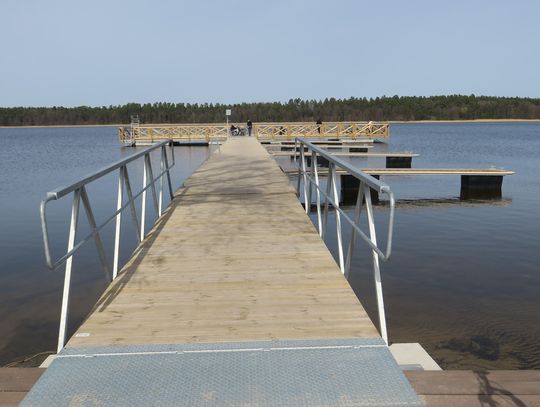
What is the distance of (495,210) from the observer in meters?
12.7

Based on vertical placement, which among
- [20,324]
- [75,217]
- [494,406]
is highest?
[75,217]

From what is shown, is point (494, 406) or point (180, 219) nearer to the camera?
point (494, 406)

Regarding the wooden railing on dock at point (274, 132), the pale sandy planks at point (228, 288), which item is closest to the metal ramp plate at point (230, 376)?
the pale sandy planks at point (228, 288)

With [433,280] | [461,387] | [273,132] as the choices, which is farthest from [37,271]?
[273,132]

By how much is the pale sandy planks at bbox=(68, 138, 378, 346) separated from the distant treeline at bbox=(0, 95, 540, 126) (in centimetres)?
11175

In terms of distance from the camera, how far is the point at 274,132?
37.9 metres

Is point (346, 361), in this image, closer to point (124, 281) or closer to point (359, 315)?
point (359, 315)

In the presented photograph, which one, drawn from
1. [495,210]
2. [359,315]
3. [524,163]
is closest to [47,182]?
[495,210]

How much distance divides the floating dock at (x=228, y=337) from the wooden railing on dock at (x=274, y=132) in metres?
31.1

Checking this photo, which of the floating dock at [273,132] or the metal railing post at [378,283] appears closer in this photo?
the metal railing post at [378,283]

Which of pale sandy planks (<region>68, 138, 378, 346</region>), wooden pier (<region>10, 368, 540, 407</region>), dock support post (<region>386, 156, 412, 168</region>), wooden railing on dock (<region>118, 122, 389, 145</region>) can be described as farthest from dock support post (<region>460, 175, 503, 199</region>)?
wooden railing on dock (<region>118, 122, 389, 145</region>)

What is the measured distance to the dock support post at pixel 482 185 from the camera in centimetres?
1502

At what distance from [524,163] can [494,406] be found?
86.6ft

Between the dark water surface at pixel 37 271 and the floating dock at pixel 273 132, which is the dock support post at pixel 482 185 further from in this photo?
the floating dock at pixel 273 132
